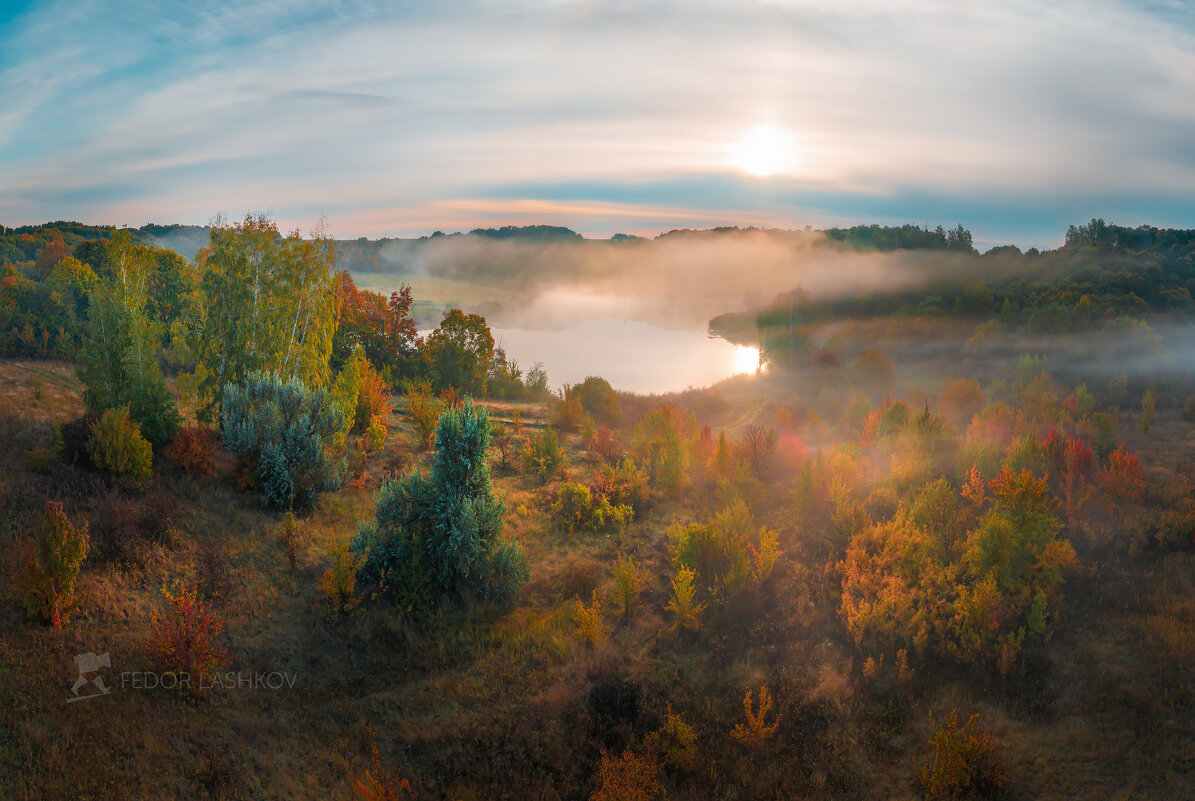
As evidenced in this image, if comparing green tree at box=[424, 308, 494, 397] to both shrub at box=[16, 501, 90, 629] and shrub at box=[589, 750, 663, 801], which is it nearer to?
shrub at box=[16, 501, 90, 629]

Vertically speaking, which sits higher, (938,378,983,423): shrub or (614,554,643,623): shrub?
(938,378,983,423): shrub

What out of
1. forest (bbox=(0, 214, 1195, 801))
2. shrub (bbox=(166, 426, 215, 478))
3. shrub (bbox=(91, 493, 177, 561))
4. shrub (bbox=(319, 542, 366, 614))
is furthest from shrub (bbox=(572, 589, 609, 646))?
shrub (bbox=(166, 426, 215, 478))

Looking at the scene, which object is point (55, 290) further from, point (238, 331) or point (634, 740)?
point (634, 740)

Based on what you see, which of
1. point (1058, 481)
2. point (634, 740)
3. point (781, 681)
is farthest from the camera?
point (1058, 481)

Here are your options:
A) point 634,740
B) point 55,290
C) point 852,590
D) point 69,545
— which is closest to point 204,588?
point 69,545

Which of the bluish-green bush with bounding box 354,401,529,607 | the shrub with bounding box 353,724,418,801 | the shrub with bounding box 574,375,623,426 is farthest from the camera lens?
the shrub with bounding box 574,375,623,426

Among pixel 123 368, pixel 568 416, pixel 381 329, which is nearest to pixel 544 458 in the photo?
pixel 568 416
